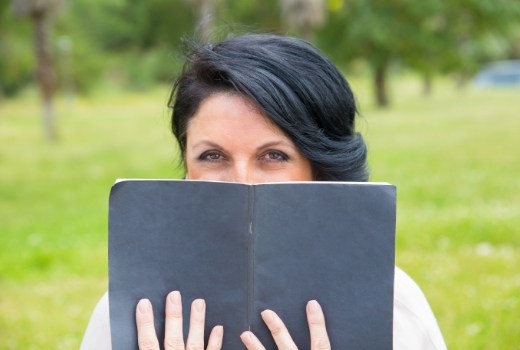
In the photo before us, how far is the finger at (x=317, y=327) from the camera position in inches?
56.3

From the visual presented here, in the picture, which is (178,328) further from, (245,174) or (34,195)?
(34,195)

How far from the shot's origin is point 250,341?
4.71 ft

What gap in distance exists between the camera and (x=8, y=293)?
5.93 meters

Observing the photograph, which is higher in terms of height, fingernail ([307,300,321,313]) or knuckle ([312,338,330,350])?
fingernail ([307,300,321,313])

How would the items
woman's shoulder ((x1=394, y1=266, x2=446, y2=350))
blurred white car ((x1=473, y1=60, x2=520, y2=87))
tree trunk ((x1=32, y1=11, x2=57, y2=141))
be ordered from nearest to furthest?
woman's shoulder ((x1=394, y1=266, x2=446, y2=350))
tree trunk ((x1=32, y1=11, x2=57, y2=141))
blurred white car ((x1=473, y1=60, x2=520, y2=87))

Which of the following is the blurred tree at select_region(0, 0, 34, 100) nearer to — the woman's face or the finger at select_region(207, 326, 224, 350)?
the woman's face

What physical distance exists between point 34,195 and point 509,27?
21.0 m

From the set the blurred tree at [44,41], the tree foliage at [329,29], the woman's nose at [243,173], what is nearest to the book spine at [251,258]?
the woman's nose at [243,173]

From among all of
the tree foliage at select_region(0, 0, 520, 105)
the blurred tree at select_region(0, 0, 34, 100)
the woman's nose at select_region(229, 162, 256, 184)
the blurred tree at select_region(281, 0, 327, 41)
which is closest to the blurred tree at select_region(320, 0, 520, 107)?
the tree foliage at select_region(0, 0, 520, 105)

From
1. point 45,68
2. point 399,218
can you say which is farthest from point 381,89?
point 399,218

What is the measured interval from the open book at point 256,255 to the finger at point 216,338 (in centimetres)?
2

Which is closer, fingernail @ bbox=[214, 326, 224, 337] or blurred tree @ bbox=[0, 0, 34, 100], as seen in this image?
fingernail @ bbox=[214, 326, 224, 337]

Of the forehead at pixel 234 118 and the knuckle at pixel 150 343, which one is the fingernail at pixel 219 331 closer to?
the knuckle at pixel 150 343

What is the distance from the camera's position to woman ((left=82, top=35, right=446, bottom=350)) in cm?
173
